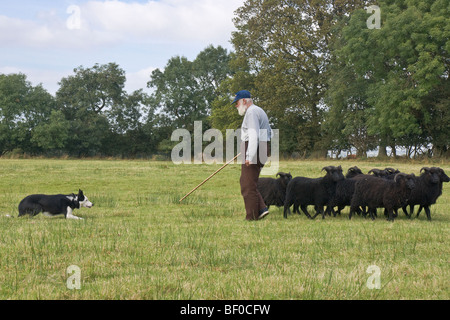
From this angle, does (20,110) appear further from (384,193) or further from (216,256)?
(216,256)

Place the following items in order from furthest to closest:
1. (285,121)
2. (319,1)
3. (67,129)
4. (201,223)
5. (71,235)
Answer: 1. (67,129)
2. (285,121)
3. (319,1)
4. (201,223)
5. (71,235)

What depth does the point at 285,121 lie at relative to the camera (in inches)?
2112

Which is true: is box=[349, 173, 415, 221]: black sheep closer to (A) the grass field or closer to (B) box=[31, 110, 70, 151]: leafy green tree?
(A) the grass field

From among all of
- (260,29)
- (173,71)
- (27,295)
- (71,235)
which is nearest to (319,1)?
(260,29)

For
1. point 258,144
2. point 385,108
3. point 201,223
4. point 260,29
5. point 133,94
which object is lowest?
point 201,223

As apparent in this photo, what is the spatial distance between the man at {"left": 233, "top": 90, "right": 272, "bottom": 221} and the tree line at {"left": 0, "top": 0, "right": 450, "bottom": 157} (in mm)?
28893

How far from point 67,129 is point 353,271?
63.4m

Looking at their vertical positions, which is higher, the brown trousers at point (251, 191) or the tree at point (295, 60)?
the tree at point (295, 60)

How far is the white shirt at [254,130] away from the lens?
11.4 meters

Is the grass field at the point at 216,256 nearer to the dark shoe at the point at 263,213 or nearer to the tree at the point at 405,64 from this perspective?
the dark shoe at the point at 263,213

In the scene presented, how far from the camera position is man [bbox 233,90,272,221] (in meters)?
11.5

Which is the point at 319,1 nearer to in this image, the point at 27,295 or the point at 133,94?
the point at 133,94

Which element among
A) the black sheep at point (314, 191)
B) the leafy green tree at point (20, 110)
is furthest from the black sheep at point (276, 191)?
the leafy green tree at point (20, 110)

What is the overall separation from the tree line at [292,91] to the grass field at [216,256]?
95.5 ft
